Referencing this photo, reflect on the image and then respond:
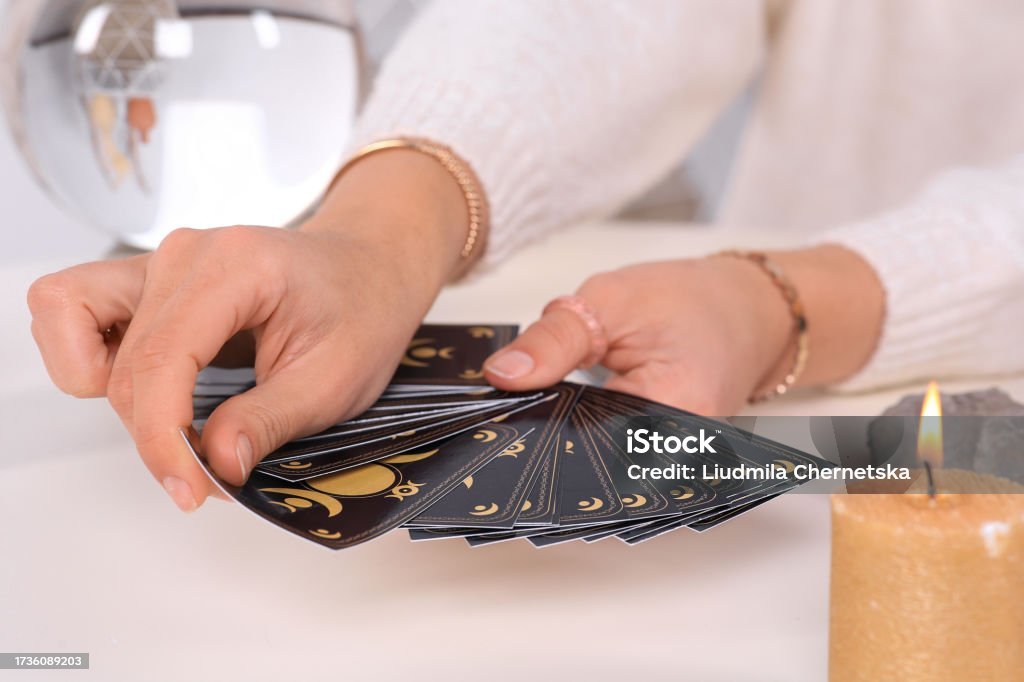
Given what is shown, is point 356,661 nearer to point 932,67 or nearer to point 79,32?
point 79,32

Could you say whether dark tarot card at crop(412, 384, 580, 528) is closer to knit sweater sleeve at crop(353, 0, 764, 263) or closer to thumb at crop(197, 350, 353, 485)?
thumb at crop(197, 350, 353, 485)

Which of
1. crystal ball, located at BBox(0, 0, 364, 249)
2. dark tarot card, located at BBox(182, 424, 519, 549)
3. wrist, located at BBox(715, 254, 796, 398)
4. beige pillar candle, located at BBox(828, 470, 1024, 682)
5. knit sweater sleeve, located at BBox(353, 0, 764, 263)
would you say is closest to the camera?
beige pillar candle, located at BBox(828, 470, 1024, 682)

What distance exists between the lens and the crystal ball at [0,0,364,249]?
0.90 meters

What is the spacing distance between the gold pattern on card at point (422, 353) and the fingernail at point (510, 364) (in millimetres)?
55

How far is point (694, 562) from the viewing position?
466 millimetres

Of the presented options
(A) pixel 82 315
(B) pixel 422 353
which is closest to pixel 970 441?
(B) pixel 422 353

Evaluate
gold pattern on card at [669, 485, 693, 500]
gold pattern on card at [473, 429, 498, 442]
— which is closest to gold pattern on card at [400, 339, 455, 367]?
gold pattern on card at [473, 429, 498, 442]

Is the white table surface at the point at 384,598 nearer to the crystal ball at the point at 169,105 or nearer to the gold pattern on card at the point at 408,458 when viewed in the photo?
the gold pattern on card at the point at 408,458

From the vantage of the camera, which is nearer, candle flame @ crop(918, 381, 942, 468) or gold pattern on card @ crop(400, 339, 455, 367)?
candle flame @ crop(918, 381, 942, 468)

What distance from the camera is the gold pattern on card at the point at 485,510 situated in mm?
404

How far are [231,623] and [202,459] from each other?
0.07 meters

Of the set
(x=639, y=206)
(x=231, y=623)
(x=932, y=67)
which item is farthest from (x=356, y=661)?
(x=639, y=206)

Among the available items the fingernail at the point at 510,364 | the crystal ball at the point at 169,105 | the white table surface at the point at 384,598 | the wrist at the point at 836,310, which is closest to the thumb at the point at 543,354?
the fingernail at the point at 510,364

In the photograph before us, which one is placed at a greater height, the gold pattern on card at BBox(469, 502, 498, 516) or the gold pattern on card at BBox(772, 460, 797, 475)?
the gold pattern on card at BBox(772, 460, 797, 475)
